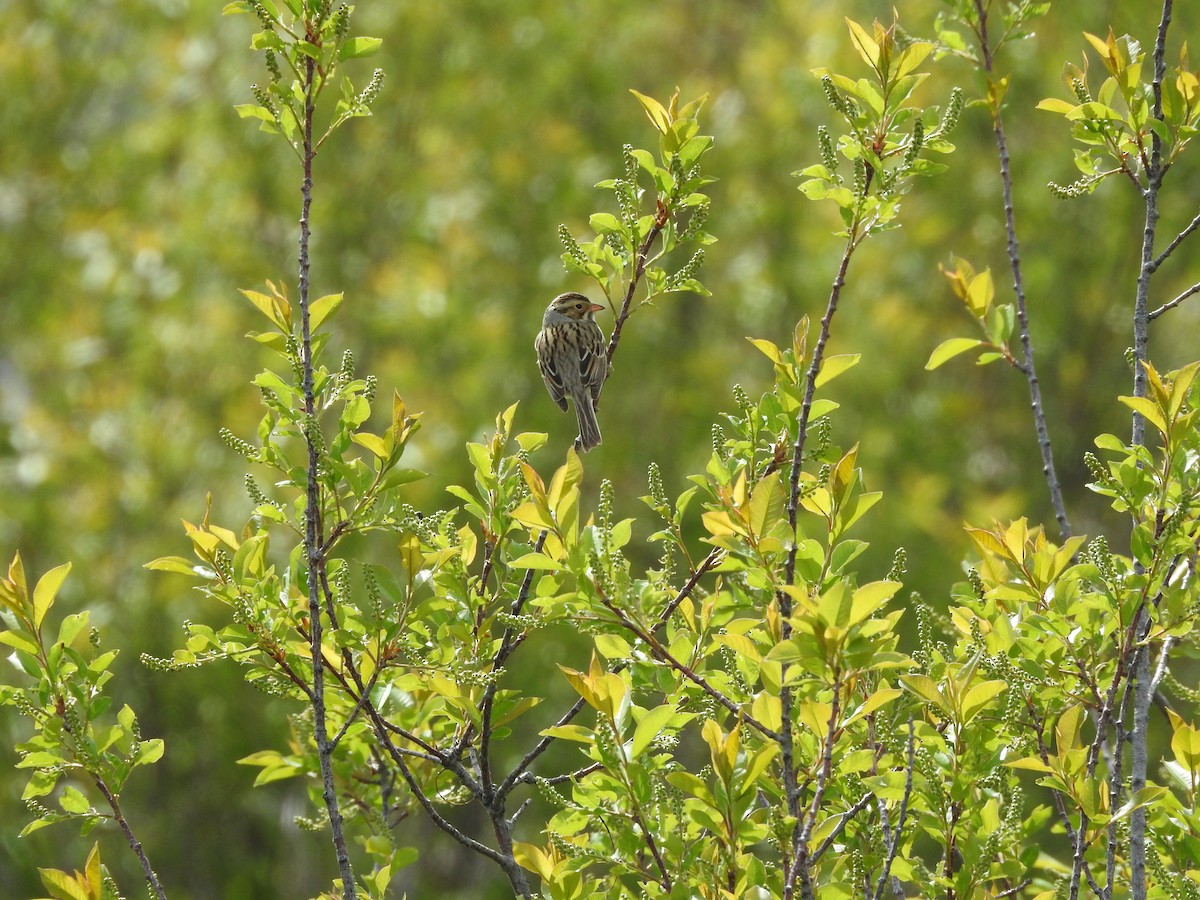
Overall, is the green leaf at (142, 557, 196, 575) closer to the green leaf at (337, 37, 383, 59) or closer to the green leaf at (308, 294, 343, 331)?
the green leaf at (308, 294, 343, 331)

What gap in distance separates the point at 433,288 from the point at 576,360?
6.35m

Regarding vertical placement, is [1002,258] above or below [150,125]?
below

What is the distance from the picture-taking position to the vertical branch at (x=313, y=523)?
264 centimetres

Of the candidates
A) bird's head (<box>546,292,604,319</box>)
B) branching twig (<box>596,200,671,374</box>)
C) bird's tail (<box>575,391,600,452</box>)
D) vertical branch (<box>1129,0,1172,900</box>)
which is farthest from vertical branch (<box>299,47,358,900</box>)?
bird's head (<box>546,292,604,319</box>)

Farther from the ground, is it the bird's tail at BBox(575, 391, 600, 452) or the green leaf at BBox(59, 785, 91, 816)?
the bird's tail at BBox(575, 391, 600, 452)

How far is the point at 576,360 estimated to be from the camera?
669cm

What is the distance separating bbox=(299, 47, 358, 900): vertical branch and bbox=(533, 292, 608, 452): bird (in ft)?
10.5

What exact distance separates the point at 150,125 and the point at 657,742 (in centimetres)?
1216

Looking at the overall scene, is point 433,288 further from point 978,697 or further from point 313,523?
point 978,697

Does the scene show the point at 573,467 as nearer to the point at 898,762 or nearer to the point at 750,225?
the point at 898,762

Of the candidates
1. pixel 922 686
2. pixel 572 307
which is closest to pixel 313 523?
pixel 922 686

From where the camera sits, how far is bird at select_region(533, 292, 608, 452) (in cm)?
634

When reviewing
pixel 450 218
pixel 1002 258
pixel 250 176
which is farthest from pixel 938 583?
pixel 250 176

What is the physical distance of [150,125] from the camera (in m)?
13.6
